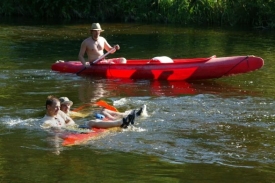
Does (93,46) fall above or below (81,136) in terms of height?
above

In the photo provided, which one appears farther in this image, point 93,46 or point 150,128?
point 93,46

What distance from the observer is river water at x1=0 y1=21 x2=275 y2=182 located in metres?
6.88

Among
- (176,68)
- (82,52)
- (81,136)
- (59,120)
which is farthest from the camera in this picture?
(82,52)

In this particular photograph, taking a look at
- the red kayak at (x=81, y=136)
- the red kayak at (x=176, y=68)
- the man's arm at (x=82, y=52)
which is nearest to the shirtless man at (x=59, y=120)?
the red kayak at (x=81, y=136)

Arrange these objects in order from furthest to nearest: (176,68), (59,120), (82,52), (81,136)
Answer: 1. (82,52)
2. (176,68)
3. (59,120)
4. (81,136)

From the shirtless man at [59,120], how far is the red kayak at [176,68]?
13.5ft

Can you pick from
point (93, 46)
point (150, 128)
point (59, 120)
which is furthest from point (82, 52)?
point (150, 128)

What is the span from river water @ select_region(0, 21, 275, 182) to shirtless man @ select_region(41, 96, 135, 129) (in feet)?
0.44

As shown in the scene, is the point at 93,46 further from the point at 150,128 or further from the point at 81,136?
the point at 81,136

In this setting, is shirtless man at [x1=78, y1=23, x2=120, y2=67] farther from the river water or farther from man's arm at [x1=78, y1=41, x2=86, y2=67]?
the river water

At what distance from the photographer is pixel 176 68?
1269 centimetres

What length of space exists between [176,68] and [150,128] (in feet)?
13.2

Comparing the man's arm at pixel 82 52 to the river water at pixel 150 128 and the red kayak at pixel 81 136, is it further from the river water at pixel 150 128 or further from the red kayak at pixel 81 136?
the red kayak at pixel 81 136

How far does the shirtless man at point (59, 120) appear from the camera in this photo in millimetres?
8578
